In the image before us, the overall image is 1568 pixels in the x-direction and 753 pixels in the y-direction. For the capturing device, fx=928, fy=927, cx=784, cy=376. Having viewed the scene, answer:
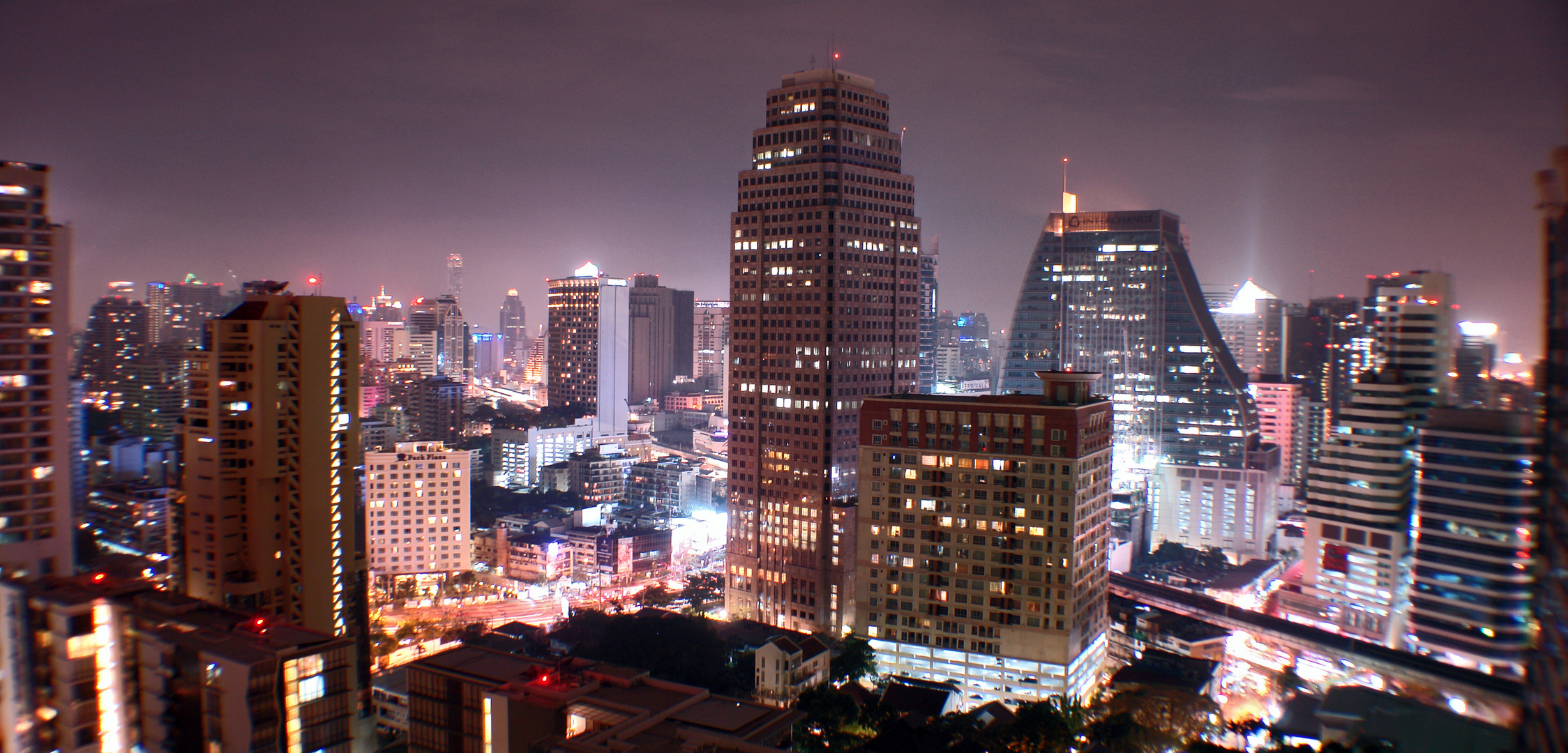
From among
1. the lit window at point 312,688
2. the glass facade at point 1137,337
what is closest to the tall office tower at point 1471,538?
the glass facade at point 1137,337

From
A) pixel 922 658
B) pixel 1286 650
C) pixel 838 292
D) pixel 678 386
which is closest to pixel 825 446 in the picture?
pixel 838 292

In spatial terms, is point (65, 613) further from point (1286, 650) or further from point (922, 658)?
point (1286, 650)

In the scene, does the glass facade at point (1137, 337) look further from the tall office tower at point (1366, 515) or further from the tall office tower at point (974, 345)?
the tall office tower at point (974, 345)

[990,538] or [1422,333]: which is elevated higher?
[1422,333]

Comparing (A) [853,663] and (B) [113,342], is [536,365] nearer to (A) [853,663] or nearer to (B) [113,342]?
(B) [113,342]

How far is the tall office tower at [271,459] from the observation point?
45.8 ft

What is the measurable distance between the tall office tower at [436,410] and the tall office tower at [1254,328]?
39.0 m

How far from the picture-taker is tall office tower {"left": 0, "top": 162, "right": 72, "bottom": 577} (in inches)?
535

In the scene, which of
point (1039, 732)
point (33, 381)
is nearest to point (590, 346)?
point (33, 381)

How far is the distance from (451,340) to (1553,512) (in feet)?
255

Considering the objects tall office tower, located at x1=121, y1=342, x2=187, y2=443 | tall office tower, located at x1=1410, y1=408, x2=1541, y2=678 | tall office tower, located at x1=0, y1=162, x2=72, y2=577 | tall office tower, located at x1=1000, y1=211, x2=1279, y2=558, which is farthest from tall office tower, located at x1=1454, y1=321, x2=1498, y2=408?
tall office tower, located at x1=121, y1=342, x2=187, y2=443

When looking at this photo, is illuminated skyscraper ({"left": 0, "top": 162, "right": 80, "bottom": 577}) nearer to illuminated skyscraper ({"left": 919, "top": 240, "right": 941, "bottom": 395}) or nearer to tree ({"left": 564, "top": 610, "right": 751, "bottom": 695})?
tree ({"left": 564, "top": 610, "right": 751, "bottom": 695})

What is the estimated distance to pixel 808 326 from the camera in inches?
957

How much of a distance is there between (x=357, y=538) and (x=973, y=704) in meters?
11.9
